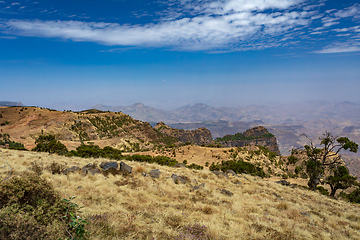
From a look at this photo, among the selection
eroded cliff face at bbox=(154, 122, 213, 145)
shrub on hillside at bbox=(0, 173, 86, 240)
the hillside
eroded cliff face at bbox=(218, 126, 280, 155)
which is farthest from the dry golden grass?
eroded cliff face at bbox=(218, 126, 280, 155)

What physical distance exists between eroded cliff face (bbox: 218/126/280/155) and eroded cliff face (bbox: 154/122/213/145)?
46.1 feet

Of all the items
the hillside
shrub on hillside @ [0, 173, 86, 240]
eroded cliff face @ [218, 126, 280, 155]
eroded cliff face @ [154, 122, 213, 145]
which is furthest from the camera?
eroded cliff face @ [218, 126, 280, 155]

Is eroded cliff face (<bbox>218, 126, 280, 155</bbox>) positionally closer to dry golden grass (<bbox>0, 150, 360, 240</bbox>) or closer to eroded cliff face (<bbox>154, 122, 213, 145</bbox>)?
eroded cliff face (<bbox>154, 122, 213, 145</bbox>)

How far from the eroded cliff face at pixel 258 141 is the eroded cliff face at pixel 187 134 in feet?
46.1

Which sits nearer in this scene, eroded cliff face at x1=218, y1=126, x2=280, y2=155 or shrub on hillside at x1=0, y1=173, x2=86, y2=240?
shrub on hillside at x1=0, y1=173, x2=86, y2=240

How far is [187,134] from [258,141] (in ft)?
187

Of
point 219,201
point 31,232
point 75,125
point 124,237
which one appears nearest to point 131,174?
point 219,201

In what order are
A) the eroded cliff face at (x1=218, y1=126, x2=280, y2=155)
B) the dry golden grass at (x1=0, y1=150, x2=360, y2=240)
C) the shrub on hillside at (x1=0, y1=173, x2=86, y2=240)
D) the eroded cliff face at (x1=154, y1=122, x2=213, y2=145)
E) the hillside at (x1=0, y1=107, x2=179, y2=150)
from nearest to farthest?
the shrub on hillside at (x1=0, y1=173, x2=86, y2=240)
the dry golden grass at (x1=0, y1=150, x2=360, y2=240)
the hillside at (x1=0, y1=107, x2=179, y2=150)
the eroded cliff face at (x1=154, y1=122, x2=213, y2=145)
the eroded cliff face at (x1=218, y1=126, x2=280, y2=155)

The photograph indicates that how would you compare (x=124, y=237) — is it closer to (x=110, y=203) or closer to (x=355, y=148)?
(x=110, y=203)

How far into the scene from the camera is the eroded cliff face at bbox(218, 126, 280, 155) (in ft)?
406

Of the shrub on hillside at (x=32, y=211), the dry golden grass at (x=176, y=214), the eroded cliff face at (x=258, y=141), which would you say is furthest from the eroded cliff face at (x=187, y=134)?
the shrub on hillside at (x=32, y=211)

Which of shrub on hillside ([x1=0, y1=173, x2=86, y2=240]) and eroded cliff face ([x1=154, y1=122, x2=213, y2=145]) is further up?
shrub on hillside ([x1=0, y1=173, x2=86, y2=240])

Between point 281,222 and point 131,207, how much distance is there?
7115 mm

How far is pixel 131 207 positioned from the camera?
25.4 ft
